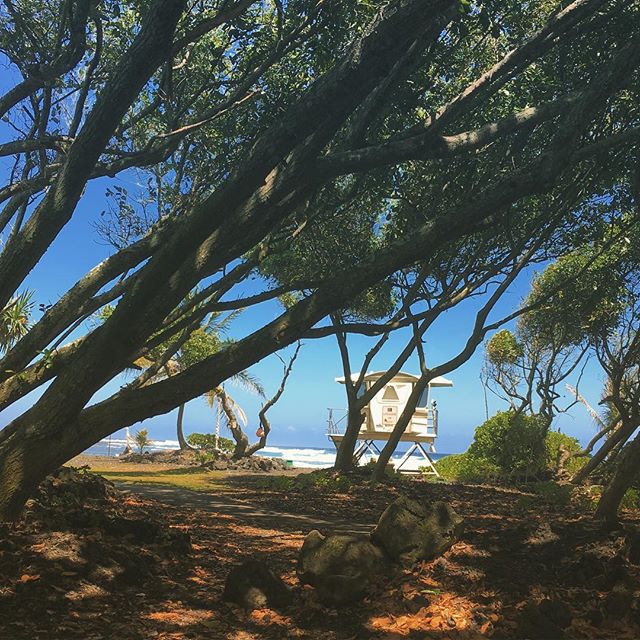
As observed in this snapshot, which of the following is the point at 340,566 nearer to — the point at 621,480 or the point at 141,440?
the point at 621,480

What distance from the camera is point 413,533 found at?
6035 mm

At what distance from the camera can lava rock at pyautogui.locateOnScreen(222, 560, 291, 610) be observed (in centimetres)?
510

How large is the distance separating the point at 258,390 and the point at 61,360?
23.3 metres

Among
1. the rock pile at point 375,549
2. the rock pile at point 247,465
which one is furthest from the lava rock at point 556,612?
the rock pile at point 247,465

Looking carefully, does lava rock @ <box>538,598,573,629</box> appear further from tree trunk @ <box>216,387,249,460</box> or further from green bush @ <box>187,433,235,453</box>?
green bush @ <box>187,433,235,453</box>

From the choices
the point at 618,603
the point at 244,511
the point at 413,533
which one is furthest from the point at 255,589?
the point at 244,511

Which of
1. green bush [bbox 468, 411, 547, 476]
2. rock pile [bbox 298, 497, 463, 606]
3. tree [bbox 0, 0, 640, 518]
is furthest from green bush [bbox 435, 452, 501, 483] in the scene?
rock pile [bbox 298, 497, 463, 606]

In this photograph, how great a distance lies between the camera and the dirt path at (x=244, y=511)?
957cm

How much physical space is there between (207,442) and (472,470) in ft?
60.1

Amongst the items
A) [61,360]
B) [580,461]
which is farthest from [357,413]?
[61,360]

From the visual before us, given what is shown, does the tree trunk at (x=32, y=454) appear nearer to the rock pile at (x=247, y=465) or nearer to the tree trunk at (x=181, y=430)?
the rock pile at (x=247, y=465)

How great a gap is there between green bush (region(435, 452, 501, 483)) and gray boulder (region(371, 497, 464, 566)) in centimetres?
1515

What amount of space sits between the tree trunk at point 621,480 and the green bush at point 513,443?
511 inches

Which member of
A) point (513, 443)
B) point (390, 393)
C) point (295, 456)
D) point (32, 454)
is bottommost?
point (295, 456)
